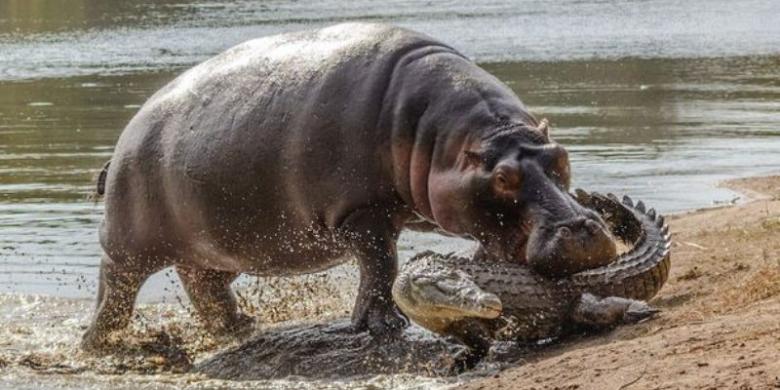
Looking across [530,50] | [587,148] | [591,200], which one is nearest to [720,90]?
[587,148]

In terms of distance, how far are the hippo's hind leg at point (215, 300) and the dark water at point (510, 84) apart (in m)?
1.30

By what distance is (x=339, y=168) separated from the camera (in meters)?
6.60

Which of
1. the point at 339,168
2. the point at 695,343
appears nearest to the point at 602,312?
the point at 695,343

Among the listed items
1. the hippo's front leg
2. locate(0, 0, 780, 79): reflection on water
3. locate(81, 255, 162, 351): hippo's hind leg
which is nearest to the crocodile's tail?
the hippo's front leg

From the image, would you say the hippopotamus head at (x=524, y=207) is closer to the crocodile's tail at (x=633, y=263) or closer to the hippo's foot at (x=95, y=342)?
the crocodile's tail at (x=633, y=263)

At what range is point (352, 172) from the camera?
657 centimetres

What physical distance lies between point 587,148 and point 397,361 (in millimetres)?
8999

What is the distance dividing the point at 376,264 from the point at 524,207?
815mm

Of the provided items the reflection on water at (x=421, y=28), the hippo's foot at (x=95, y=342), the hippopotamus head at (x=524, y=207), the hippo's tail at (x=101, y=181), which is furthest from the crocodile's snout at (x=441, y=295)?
the reflection on water at (x=421, y=28)

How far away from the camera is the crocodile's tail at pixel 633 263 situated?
244 inches

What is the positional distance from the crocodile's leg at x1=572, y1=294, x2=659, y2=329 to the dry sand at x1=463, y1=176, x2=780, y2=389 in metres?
0.07

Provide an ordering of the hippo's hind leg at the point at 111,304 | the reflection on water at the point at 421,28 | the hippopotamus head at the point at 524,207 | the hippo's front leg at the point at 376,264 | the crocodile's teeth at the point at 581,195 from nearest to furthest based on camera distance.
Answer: the hippopotamus head at the point at 524,207 < the hippo's front leg at the point at 376,264 < the crocodile's teeth at the point at 581,195 < the hippo's hind leg at the point at 111,304 < the reflection on water at the point at 421,28

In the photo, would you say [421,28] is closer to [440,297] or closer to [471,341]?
[471,341]

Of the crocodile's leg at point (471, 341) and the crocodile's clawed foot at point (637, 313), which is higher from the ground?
the crocodile's clawed foot at point (637, 313)
